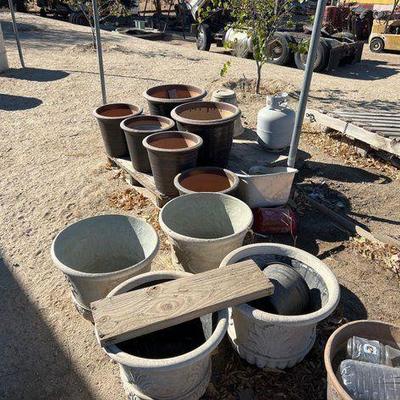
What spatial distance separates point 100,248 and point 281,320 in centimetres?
166

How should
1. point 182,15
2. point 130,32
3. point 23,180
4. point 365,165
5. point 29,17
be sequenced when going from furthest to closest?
1. point 182,15
2. point 29,17
3. point 130,32
4. point 365,165
5. point 23,180

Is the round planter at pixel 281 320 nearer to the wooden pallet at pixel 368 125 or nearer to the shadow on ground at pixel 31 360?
the shadow on ground at pixel 31 360

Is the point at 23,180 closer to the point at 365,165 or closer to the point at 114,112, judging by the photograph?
the point at 114,112

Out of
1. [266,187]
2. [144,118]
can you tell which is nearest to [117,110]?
[144,118]

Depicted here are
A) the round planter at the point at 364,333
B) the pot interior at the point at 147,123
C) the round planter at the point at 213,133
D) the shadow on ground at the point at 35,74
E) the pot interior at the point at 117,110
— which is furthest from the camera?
the shadow on ground at the point at 35,74

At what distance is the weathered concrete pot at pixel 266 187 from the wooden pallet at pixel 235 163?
45 cm

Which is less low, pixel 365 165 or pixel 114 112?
pixel 114 112

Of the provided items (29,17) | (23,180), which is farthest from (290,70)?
(29,17)

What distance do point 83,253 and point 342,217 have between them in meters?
2.75

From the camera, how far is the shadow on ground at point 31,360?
2516 mm

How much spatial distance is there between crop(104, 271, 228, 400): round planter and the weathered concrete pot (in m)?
1.60

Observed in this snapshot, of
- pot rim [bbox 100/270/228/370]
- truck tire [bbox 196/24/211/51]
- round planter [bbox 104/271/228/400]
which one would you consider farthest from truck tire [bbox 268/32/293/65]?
pot rim [bbox 100/270/228/370]

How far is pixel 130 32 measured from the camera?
15.9 metres

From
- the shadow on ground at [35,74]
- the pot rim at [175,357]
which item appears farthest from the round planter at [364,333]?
the shadow on ground at [35,74]
